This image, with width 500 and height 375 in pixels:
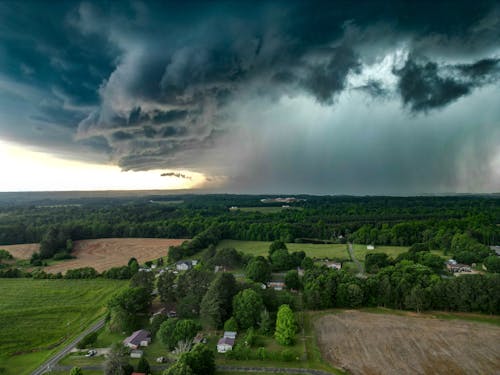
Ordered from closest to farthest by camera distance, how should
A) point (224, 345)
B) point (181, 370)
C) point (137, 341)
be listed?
1. point (181, 370)
2. point (224, 345)
3. point (137, 341)

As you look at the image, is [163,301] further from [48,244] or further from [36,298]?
[48,244]

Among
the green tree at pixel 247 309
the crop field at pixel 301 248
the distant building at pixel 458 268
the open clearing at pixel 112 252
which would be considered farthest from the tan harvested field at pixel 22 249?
the distant building at pixel 458 268

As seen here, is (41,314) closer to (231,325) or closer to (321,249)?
(231,325)

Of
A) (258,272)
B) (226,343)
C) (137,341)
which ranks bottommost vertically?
(137,341)

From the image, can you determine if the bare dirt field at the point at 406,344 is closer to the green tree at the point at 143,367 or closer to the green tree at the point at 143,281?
the green tree at the point at 143,367

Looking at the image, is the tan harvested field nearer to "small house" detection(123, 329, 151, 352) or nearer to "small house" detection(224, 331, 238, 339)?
"small house" detection(123, 329, 151, 352)

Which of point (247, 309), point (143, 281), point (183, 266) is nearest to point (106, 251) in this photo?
point (183, 266)

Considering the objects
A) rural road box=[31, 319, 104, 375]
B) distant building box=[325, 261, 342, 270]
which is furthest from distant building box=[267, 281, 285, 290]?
rural road box=[31, 319, 104, 375]
